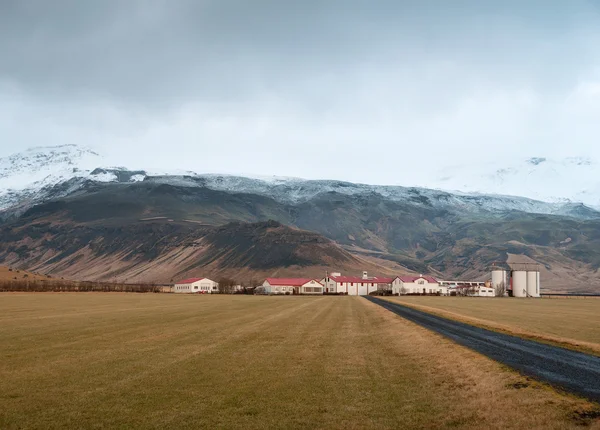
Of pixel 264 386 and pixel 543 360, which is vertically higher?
pixel 543 360

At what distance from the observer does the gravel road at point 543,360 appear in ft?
71.5

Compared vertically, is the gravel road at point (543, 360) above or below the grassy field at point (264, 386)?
above

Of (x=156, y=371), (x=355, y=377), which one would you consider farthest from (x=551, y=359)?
(x=156, y=371)

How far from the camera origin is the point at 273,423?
16.8 m

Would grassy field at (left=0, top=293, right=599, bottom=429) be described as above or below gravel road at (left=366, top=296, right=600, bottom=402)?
below

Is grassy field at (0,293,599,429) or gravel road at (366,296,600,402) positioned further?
gravel road at (366,296,600,402)

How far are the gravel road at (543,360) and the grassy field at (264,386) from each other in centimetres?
143

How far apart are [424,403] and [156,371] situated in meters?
12.6

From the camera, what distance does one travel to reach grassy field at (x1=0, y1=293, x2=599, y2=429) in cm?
1716

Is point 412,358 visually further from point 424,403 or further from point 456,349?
point 424,403

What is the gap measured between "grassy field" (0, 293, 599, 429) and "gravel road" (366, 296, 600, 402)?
1.43 m

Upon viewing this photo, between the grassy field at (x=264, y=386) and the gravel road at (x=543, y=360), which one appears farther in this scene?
the gravel road at (x=543, y=360)

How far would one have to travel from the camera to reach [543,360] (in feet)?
92.3

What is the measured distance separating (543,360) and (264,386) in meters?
15.5
